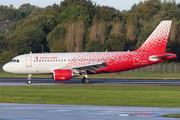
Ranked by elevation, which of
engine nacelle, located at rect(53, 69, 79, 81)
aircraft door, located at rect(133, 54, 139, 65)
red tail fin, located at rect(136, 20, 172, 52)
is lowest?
engine nacelle, located at rect(53, 69, 79, 81)

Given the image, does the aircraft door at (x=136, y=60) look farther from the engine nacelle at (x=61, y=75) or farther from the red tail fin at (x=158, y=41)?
the engine nacelle at (x=61, y=75)

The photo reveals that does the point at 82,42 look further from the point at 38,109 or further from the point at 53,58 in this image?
the point at 38,109

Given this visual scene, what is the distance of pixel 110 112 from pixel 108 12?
11132 cm

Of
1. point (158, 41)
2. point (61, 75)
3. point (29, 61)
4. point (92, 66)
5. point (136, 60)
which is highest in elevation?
point (158, 41)

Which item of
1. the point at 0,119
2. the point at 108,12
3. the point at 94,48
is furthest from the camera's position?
the point at 108,12

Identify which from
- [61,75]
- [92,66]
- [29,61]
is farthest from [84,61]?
[29,61]

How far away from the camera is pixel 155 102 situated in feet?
68.8

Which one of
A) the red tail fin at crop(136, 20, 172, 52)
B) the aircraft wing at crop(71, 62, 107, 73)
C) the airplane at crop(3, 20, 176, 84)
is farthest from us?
the red tail fin at crop(136, 20, 172, 52)

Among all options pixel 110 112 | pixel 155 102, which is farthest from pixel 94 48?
pixel 110 112

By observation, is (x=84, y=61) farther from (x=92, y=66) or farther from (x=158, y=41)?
(x=158, y=41)

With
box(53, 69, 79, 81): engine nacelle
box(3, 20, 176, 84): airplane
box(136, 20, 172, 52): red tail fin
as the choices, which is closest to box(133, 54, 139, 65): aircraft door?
box(3, 20, 176, 84): airplane

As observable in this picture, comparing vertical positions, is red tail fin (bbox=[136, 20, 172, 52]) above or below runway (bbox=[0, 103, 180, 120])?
above

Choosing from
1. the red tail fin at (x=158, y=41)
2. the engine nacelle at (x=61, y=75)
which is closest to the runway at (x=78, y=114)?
the engine nacelle at (x=61, y=75)

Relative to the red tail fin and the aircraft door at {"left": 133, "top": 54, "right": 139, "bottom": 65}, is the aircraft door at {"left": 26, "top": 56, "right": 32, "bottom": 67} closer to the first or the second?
the aircraft door at {"left": 133, "top": 54, "right": 139, "bottom": 65}
